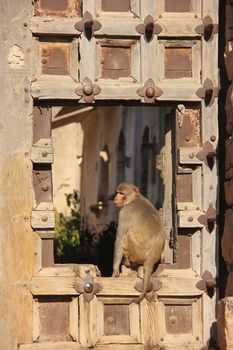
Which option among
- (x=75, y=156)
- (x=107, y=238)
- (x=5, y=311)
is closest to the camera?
(x=5, y=311)

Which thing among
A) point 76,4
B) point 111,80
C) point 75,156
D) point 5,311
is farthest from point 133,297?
point 75,156

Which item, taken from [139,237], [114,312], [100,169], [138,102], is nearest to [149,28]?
[138,102]

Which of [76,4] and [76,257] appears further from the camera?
[76,257]

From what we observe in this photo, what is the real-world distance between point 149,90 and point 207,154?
0.66 meters

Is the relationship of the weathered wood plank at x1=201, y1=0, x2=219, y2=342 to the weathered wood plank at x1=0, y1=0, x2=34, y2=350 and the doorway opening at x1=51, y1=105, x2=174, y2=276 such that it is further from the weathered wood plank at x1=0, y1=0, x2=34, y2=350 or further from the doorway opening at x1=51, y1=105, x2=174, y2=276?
the weathered wood plank at x1=0, y1=0, x2=34, y2=350

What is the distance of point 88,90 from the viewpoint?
29.1 ft

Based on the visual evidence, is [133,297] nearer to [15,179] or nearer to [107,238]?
[15,179]

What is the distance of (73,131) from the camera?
20047mm

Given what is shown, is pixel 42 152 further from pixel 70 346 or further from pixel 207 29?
pixel 207 29

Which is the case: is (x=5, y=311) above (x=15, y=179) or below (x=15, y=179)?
below

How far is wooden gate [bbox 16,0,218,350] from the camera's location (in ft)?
29.1

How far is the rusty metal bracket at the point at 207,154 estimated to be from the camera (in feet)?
29.5

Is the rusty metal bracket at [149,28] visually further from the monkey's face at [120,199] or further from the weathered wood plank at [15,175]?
the monkey's face at [120,199]

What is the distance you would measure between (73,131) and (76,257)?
8.38 m
